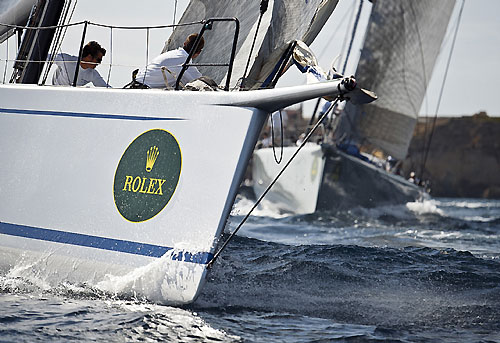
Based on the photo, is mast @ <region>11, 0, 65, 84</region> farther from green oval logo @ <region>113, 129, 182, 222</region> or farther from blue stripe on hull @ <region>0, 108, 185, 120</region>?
green oval logo @ <region>113, 129, 182, 222</region>

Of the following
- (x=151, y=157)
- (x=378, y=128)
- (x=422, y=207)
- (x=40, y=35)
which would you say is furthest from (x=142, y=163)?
(x=422, y=207)

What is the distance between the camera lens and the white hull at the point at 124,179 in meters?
4.55

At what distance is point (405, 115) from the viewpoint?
56.9 feet

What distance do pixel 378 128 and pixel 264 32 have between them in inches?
461

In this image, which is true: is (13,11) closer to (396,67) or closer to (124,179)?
(124,179)

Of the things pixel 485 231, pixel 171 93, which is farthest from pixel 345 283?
pixel 485 231

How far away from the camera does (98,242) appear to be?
15.8ft

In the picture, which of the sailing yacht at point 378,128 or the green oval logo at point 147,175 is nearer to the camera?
the green oval logo at point 147,175

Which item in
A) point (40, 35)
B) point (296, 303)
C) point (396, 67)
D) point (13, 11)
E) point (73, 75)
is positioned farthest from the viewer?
point (396, 67)

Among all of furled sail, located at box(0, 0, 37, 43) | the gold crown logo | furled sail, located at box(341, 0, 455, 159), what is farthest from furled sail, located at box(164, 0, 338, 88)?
furled sail, located at box(341, 0, 455, 159)

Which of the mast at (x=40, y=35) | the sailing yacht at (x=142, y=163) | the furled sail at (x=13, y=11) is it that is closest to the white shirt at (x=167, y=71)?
the sailing yacht at (x=142, y=163)

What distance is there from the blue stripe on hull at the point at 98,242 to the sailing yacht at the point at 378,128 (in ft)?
33.1

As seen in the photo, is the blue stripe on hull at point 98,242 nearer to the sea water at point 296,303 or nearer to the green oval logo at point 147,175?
the green oval logo at point 147,175

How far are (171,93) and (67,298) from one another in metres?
1.45
